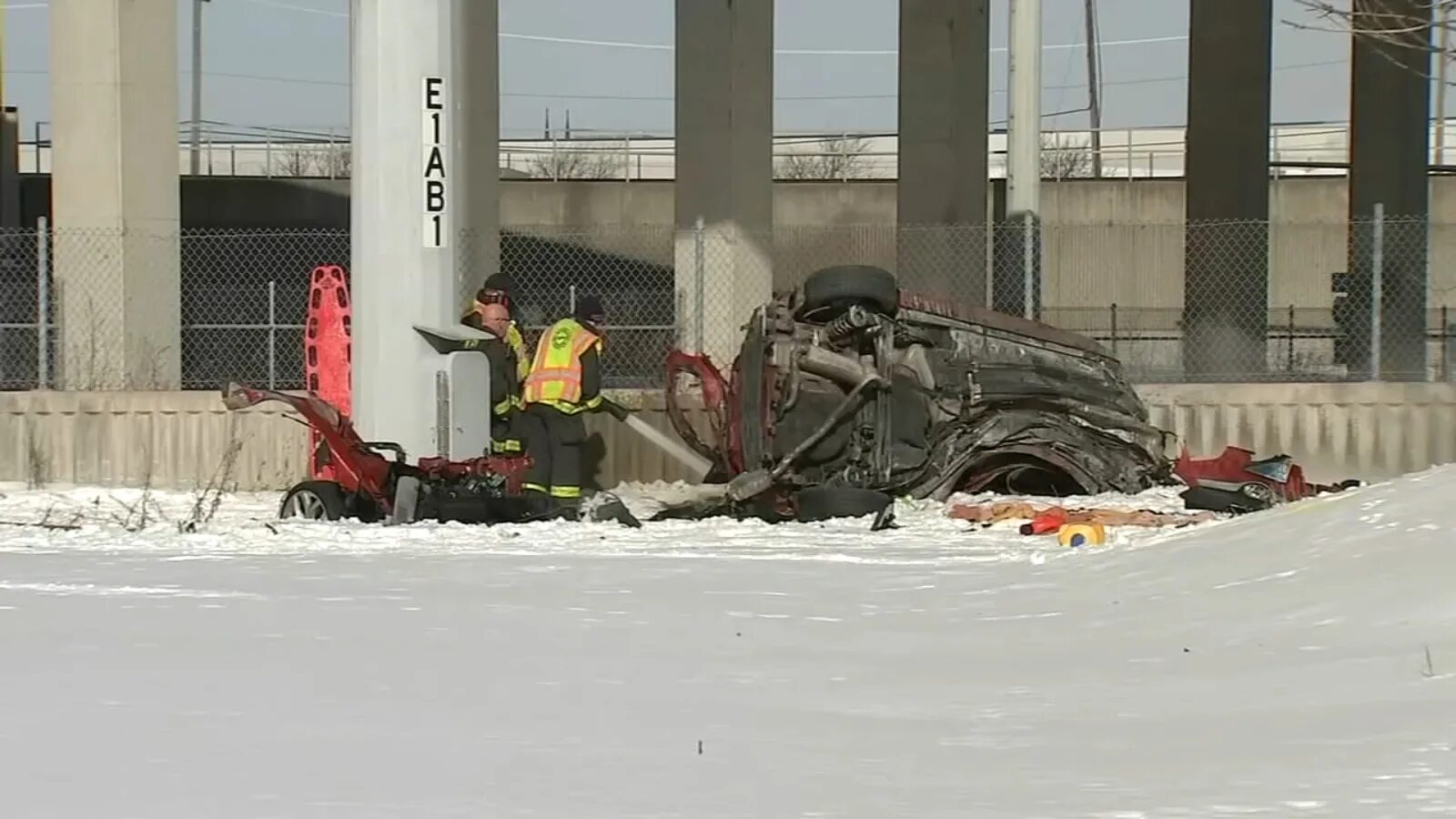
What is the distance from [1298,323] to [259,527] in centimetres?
2860

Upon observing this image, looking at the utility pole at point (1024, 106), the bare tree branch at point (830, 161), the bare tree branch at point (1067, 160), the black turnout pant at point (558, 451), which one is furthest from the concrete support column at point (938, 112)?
the bare tree branch at point (830, 161)

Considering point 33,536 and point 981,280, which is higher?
point 981,280

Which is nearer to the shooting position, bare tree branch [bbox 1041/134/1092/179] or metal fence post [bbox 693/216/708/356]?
metal fence post [bbox 693/216/708/356]

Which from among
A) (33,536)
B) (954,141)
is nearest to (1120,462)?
(33,536)

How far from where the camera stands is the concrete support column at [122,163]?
2191 cm

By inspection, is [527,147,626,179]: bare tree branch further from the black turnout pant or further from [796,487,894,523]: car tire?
[796,487,894,523]: car tire

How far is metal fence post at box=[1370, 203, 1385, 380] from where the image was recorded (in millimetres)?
16531

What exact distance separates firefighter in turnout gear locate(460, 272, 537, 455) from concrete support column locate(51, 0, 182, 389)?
7831mm

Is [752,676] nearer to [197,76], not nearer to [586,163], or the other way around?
[586,163]

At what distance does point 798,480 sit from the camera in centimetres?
1395

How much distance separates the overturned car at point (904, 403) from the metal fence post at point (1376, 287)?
3.22 meters

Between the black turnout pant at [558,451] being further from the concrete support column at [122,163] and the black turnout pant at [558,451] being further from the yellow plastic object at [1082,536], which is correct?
the concrete support column at [122,163]

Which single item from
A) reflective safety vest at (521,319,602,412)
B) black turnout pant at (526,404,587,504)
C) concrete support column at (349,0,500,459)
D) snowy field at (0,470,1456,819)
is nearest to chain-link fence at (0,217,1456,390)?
reflective safety vest at (521,319,602,412)

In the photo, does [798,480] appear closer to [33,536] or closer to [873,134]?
[33,536]
